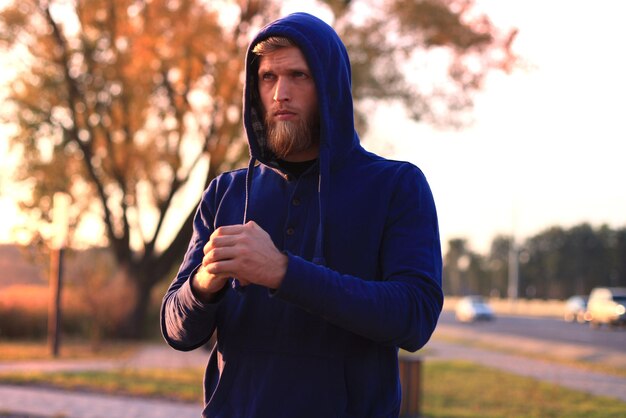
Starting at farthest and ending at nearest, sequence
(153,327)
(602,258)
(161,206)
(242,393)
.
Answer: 1. (602,258)
2. (153,327)
3. (161,206)
4. (242,393)

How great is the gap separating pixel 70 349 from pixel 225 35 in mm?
7868

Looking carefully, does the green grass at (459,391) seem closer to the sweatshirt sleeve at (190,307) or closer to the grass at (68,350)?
the grass at (68,350)

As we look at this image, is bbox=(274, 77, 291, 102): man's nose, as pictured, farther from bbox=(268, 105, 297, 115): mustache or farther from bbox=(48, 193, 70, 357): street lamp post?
bbox=(48, 193, 70, 357): street lamp post

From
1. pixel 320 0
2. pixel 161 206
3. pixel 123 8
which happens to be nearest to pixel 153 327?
pixel 161 206

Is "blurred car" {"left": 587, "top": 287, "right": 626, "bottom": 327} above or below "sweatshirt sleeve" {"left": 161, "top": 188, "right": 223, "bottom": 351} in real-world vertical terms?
below

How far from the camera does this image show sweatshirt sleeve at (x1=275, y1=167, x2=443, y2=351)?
1740 millimetres

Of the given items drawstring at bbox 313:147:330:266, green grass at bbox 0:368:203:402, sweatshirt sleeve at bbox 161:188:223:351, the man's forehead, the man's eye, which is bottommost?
green grass at bbox 0:368:203:402

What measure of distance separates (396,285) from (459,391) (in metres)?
11.5

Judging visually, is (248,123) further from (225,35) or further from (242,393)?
(225,35)

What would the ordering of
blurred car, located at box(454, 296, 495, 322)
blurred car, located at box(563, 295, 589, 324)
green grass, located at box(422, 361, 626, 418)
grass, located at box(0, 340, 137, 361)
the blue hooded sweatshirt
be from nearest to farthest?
the blue hooded sweatshirt, green grass, located at box(422, 361, 626, 418), grass, located at box(0, 340, 137, 361), blurred car, located at box(563, 295, 589, 324), blurred car, located at box(454, 296, 495, 322)

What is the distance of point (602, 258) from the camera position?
75875 mm

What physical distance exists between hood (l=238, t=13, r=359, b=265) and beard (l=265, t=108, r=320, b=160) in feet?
0.14

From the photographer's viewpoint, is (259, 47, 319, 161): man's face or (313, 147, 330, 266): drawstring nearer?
(313, 147, 330, 266): drawstring

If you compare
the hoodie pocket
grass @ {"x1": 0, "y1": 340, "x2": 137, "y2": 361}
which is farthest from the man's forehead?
grass @ {"x1": 0, "y1": 340, "x2": 137, "y2": 361}
